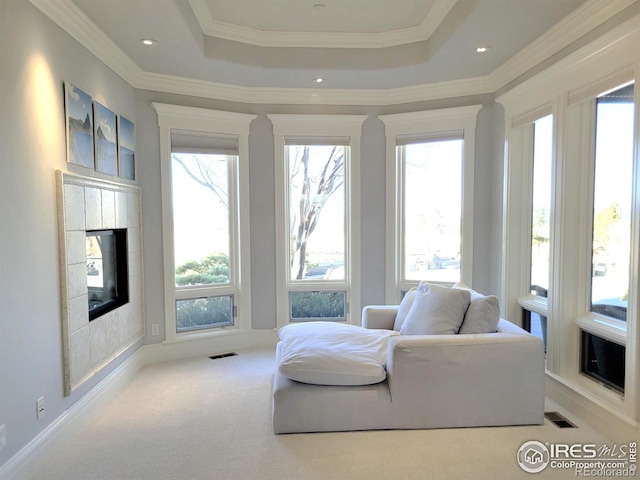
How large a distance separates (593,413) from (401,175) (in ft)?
8.79

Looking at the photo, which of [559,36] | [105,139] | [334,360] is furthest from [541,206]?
[105,139]

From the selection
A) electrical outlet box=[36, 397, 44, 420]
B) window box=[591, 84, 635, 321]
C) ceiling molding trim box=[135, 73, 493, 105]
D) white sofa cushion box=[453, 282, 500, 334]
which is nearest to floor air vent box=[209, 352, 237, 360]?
electrical outlet box=[36, 397, 44, 420]

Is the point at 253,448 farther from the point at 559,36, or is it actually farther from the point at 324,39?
the point at 559,36

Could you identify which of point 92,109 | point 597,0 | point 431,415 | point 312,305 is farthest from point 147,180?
point 597,0

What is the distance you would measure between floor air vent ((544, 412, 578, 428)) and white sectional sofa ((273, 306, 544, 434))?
0.18 meters

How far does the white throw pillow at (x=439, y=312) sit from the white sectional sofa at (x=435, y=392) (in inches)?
6.1

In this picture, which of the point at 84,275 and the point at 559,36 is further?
the point at 559,36

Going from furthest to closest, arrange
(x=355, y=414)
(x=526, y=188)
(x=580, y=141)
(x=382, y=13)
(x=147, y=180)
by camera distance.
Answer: (x=147, y=180)
(x=526, y=188)
(x=382, y=13)
(x=580, y=141)
(x=355, y=414)

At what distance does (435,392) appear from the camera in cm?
260

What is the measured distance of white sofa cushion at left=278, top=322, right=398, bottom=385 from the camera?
2566 millimetres

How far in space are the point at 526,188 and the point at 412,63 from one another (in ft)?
4.84

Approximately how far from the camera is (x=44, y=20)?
2.42 m

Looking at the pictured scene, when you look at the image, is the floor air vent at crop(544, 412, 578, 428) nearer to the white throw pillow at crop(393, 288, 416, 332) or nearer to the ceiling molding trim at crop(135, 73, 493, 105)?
the white throw pillow at crop(393, 288, 416, 332)

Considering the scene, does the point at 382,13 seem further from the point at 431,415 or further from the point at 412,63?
the point at 431,415
